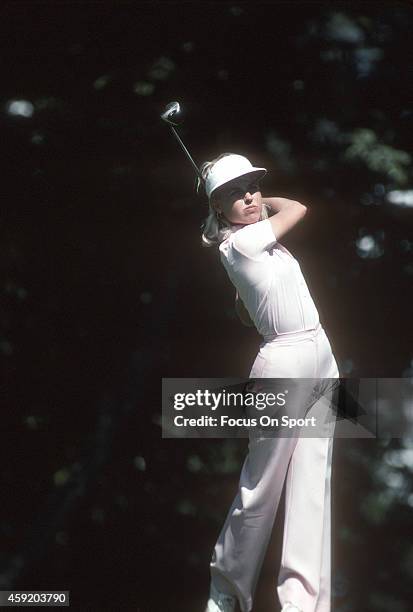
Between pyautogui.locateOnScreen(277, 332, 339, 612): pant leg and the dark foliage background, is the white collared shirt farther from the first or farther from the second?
the dark foliage background

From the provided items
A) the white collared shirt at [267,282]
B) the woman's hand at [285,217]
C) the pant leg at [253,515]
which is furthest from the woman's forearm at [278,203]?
the pant leg at [253,515]

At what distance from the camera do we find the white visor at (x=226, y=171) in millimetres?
4801

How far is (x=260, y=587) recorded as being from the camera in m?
5.69

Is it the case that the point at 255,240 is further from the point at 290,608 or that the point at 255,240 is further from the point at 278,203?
the point at 290,608

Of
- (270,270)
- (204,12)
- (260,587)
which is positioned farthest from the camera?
(204,12)

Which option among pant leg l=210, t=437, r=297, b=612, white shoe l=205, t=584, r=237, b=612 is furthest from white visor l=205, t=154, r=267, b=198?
white shoe l=205, t=584, r=237, b=612

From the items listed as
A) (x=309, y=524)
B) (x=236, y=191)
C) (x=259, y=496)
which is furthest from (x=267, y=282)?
(x=309, y=524)

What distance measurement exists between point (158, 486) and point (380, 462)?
1.08 meters

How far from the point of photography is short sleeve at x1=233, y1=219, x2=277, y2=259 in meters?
4.75

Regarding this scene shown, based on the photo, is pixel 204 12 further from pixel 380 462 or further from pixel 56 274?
pixel 380 462

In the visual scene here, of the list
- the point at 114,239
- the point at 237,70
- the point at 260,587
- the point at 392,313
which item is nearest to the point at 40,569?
the point at 260,587

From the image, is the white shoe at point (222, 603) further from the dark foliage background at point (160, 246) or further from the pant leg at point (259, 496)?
the dark foliage background at point (160, 246)

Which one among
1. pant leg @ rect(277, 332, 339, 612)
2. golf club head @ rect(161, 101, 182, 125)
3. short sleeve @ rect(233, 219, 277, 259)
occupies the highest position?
golf club head @ rect(161, 101, 182, 125)

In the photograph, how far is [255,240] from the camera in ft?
15.6
